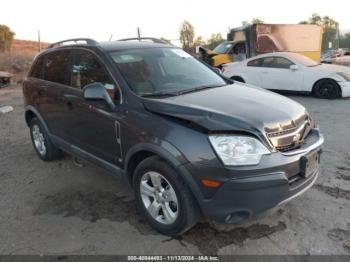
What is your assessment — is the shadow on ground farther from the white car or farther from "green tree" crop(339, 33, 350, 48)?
"green tree" crop(339, 33, 350, 48)

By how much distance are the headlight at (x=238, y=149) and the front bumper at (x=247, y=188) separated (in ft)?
0.17

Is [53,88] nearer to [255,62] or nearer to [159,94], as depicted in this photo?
[159,94]

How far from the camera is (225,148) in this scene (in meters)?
2.69

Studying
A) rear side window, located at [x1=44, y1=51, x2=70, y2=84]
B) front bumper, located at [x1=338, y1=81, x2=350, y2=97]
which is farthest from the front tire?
front bumper, located at [x1=338, y1=81, x2=350, y2=97]

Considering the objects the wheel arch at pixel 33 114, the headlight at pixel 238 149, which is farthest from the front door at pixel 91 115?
the headlight at pixel 238 149

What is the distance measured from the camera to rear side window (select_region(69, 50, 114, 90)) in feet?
12.2

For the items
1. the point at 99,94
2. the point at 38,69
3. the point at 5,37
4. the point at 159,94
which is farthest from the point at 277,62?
the point at 5,37

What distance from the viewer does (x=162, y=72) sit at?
385cm

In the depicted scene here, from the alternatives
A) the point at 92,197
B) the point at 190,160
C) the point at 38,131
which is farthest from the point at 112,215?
Result: the point at 38,131

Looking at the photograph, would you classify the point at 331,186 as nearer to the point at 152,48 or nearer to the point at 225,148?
the point at 225,148

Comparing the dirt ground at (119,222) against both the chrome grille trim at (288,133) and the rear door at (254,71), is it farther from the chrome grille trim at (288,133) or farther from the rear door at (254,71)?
the rear door at (254,71)

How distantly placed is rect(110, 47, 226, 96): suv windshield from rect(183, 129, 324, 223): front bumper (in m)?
1.12

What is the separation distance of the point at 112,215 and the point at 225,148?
1605 mm

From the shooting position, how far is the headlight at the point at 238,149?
2.67 meters
